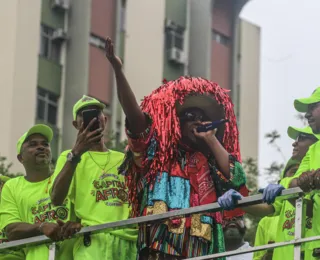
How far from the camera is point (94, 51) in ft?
80.8

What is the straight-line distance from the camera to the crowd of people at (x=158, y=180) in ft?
21.2

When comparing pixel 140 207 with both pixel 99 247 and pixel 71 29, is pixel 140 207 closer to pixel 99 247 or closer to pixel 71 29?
pixel 99 247

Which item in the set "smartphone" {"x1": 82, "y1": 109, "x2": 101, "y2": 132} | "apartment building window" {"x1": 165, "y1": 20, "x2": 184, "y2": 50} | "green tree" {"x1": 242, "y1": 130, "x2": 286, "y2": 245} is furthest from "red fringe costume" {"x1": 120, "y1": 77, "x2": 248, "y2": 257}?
"apartment building window" {"x1": 165, "y1": 20, "x2": 184, "y2": 50}

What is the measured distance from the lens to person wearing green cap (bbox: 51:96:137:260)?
6.79 m

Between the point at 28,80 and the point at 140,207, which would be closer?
the point at 140,207

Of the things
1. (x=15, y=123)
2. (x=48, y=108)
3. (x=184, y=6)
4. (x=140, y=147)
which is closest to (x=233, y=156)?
(x=140, y=147)

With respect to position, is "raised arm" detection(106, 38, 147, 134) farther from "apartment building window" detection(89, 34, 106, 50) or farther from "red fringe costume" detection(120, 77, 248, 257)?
"apartment building window" detection(89, 34, 106, 50)

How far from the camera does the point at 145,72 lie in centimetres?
2612

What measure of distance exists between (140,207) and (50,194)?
2.08 feet

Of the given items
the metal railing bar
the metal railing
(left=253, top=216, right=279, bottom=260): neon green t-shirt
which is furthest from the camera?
(left=253, top=216, right=279, bottom=260): neon green t-shirt

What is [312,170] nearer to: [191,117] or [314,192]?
[314,192]

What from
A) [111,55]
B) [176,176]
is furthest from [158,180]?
[111,55]

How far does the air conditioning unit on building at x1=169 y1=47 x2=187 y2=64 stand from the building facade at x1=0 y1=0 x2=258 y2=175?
0.02 meters

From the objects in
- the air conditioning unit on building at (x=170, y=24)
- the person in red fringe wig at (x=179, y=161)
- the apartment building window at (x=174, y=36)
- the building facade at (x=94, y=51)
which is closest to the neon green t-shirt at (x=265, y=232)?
the person in red fringe wig at (x=179, y=161)
